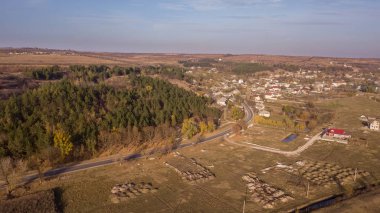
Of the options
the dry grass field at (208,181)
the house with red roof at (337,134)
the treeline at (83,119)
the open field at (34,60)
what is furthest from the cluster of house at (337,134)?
the open field at (34,60)

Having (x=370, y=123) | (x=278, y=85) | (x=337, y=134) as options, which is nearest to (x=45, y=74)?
(x=337, y=134)

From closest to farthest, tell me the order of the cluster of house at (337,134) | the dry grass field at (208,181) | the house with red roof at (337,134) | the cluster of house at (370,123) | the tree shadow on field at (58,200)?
the tree shadow on field at (58,200) → the dry grass field at (208,181) → the cluster of house at (337,134) → the house with red roof at (337,134) → the cluster of house at (370,123)

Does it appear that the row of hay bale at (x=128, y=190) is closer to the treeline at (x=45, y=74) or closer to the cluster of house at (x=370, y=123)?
the cluster of house at (x=370, y=123)

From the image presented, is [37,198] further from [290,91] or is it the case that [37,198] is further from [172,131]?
[290,91]

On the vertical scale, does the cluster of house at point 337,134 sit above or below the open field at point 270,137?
above

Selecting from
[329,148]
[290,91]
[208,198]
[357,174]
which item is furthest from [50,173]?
[290,91]

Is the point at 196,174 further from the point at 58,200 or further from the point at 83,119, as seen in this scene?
the point at 83,119

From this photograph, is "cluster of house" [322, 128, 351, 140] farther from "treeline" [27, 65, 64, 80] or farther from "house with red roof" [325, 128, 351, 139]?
"treeline" [27, 65, 64, 80]
